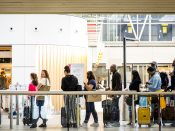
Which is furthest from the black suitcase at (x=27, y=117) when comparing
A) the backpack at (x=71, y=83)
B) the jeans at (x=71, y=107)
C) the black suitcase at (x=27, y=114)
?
the backpack at (x=71, y=83)

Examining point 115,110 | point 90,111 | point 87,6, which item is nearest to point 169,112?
point 115,110

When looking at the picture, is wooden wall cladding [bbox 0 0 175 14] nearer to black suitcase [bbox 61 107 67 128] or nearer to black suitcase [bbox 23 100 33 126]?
black suitcase [bbox 23 100 33 126]

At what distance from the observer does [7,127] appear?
39.8 ft

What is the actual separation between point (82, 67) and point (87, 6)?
458 centimetres

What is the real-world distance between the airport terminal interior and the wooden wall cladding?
0.28 feet

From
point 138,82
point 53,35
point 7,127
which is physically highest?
point 53,35

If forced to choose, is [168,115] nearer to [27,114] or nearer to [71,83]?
[71,83]

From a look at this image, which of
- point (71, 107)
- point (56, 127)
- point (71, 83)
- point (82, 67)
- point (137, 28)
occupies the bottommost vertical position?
point (56, 127)

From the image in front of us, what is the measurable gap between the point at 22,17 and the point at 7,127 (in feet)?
32.8

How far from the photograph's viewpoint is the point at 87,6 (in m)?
12.4

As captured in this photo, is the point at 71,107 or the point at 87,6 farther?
the point at 87,6

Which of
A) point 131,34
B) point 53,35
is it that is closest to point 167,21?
point 131,34

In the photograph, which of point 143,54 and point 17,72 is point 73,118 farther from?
point 143,54

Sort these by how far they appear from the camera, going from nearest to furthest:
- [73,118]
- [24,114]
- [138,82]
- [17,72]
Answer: [73,118] < [24,114] < [138,82] < [17,72]
